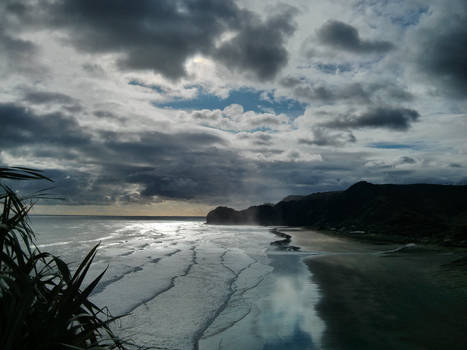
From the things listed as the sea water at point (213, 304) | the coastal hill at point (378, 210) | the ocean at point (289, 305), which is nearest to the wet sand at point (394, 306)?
the ocean at point (289, 305)

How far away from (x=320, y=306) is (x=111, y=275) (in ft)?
39.7

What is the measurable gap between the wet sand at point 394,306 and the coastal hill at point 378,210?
42.1 metres

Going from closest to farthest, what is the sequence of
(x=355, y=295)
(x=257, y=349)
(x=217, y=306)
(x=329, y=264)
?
1. (x=257, y=349)
2. (x=217, y=306)
3. (x=355, y=295)
4. (x=329, y=264)

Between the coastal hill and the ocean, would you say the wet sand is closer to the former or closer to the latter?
the ocean

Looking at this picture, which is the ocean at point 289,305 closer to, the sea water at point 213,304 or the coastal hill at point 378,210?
the sea water at point 213,304

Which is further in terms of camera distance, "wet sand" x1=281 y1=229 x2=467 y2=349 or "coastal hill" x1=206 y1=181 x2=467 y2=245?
"coastal hill" x1=206 y1=181 x2=467 y2=245

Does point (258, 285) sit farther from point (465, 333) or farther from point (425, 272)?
point (425, 272)

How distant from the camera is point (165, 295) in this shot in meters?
13.8

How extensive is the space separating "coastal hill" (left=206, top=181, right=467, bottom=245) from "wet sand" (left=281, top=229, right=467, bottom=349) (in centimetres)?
4205

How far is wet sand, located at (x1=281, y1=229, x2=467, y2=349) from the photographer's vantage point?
8234mm

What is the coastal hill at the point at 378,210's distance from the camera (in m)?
67.2

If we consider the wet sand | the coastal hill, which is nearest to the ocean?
the wet sand

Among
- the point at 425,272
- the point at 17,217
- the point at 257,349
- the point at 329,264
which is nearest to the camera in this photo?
the point at 17,217

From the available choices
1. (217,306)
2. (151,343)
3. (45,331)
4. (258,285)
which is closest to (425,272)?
(258,285)
